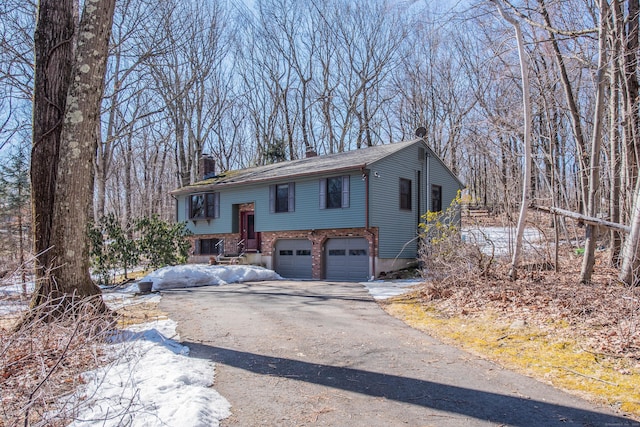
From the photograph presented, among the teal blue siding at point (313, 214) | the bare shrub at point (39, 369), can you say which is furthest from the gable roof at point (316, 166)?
the bare shrub at point (39, 369)

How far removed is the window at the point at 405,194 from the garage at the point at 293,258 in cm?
457

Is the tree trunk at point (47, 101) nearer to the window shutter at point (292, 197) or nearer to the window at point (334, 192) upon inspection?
the window at point (334, 192)

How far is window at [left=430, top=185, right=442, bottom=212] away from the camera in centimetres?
2027

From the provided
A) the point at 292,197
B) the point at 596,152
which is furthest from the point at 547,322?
the point at 292,197

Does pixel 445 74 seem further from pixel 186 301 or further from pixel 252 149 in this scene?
pixel 186 301

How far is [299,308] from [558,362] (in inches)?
218

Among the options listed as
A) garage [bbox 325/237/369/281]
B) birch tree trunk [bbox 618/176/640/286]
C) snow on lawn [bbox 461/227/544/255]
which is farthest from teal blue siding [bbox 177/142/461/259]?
birch tree trunk [bbox 618/176/640/286]

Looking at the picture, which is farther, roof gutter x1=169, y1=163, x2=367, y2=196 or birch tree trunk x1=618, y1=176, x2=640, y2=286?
roof gutter x1=169, y1=163, x2=367, y2=196

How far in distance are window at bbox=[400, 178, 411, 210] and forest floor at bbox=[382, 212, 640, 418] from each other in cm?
903

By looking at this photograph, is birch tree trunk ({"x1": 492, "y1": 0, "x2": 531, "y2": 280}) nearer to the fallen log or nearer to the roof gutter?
the fallen log

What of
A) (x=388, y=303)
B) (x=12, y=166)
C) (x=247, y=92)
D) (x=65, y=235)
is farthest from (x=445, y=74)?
(x=65, y=235)

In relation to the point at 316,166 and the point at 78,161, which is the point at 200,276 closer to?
the point at 316,166

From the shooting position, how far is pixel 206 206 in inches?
911

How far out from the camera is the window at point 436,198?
2027 cm
